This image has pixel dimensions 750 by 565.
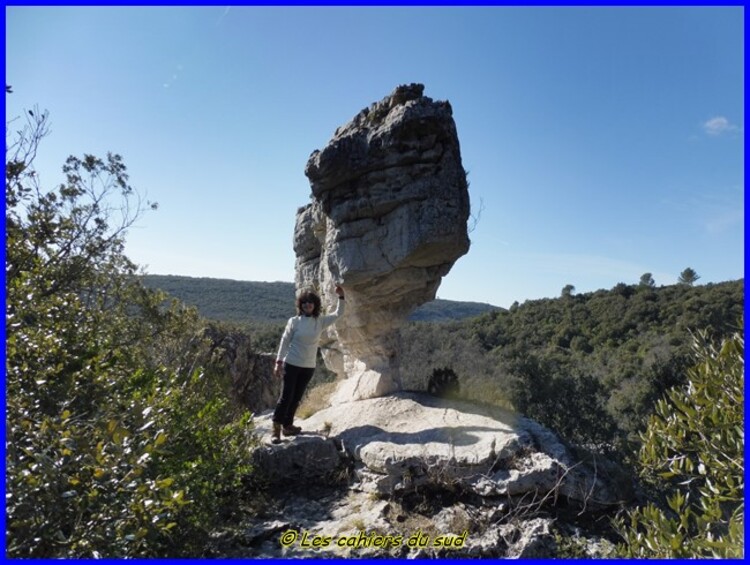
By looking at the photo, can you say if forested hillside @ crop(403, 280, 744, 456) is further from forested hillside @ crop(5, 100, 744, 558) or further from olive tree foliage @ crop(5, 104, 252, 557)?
olive tree foliage @ crop(5, 104, 252, 557)

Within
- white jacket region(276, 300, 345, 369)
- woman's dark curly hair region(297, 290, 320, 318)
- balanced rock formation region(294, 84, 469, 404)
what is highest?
balanced rock formation region(294, 84, 469, 404)

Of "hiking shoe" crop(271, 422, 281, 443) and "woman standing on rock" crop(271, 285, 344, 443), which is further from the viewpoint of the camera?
"hiking shoe" crop(271, 422, 281, 443)

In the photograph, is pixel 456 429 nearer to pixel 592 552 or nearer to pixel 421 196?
pixel 592 552

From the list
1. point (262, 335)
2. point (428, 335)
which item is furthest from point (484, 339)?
point (262, 335)

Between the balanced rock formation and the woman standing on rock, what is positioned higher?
the balanced rock formation

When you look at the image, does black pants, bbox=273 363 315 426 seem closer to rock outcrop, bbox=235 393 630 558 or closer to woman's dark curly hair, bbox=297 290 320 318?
rock outcrop, bbox=235 393 630 558

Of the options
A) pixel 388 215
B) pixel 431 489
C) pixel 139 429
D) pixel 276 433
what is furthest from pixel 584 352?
pixel 139 429

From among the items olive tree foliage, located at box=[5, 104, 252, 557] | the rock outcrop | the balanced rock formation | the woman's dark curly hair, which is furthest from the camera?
the balanced rock formation

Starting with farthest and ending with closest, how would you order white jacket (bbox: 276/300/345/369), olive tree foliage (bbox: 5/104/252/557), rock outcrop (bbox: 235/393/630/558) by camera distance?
white jacket (bbox: 276/300/345/369), rock outcrop (bbox: 235/393/630/558), olive tree foliage (bbox: 5/104/252/557)

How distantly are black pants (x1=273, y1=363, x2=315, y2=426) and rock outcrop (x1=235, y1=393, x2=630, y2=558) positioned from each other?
0.37 metres

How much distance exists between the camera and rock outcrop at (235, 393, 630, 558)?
17.7ft

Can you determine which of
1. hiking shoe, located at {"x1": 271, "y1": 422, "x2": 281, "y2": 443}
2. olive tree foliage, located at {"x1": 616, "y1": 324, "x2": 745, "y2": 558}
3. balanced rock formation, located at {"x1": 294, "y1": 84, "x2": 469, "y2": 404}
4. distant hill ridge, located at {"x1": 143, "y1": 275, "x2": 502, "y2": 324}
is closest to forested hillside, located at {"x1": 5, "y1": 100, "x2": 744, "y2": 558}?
olive tree foliage, located at {"x1": 616, "y1": 324, "x2": 745, "y2": 558}

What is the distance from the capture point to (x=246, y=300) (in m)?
58.8

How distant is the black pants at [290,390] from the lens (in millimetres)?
7199
